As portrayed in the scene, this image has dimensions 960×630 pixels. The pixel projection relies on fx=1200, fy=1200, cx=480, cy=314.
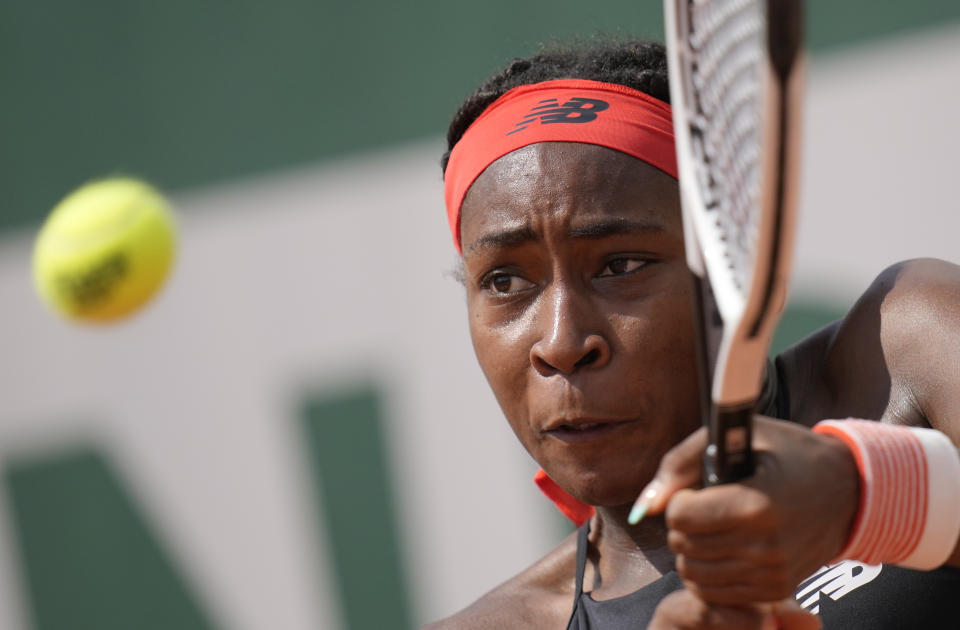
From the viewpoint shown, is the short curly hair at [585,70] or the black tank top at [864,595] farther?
the short curly hair at [585,70]

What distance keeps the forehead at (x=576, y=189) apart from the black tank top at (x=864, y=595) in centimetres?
31

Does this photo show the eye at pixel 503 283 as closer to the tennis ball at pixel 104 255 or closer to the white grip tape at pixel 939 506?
the white grip tape at pixel 939 506

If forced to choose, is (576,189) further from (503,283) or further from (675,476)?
(675,476)

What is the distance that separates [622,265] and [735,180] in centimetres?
62

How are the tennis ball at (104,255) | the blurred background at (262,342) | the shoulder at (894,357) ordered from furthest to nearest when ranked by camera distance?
the blurred background at (262,342) → the tennis ball at (104,255) → the shoulder at (894,357)

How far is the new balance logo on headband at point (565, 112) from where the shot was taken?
6.37 ft

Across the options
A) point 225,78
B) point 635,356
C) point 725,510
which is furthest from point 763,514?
point 225,78

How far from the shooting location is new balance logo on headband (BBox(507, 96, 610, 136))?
1.94 m

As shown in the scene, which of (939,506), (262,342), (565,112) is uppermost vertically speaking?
(565,112)

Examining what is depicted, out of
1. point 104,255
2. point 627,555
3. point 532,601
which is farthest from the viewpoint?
point 104,255

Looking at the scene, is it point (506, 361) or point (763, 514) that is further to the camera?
point (506, 361)

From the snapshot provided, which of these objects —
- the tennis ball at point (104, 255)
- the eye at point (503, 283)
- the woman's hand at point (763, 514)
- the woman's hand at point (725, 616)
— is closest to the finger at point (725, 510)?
the woman's hand at point (763, 514)

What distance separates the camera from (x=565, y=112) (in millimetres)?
1967

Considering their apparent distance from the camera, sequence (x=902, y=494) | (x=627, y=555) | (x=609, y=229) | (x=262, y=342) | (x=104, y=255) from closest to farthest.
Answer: (x=902, y=494)
(x=609, y=229)
(x=627, y=555)
(x=104, y=255)
(x=262, y=342)
